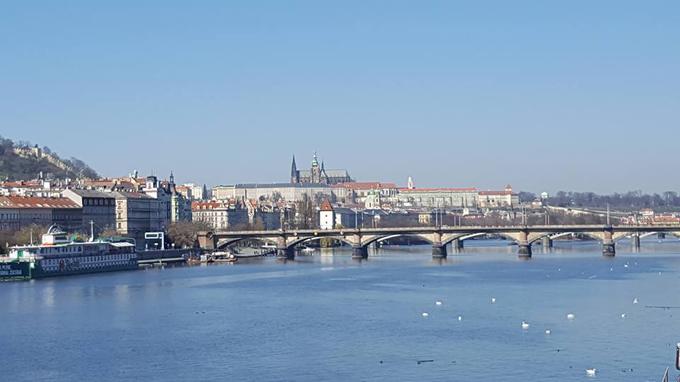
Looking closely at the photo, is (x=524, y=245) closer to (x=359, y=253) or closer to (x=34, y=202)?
(x=359, y=253)

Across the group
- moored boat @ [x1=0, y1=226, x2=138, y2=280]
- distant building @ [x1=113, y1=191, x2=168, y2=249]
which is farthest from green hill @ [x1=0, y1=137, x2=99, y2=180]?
moored boat @ [x1=0, y1=226, x2=138, y2=280]

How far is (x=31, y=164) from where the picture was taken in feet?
463

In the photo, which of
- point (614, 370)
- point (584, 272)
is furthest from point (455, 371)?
point (584, 272)

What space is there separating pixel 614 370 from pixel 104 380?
11545 millimetres

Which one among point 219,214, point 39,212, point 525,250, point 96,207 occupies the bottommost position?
point 525,250

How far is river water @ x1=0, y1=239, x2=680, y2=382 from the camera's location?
30672 mm

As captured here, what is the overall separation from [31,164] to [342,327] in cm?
10816

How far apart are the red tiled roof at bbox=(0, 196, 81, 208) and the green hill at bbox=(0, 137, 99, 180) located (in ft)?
146

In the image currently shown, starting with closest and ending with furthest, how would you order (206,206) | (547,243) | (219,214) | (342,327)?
(342,327) < (547,243) < (219,214) < (206,206)

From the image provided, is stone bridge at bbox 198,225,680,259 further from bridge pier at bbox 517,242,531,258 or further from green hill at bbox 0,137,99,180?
green hill at bbox 0,137,99,180

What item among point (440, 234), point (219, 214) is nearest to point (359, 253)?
point (440, 234)

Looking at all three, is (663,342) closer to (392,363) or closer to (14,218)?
(392,363)

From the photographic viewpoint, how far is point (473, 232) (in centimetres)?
8212

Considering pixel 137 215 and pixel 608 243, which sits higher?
pixel 137 215
